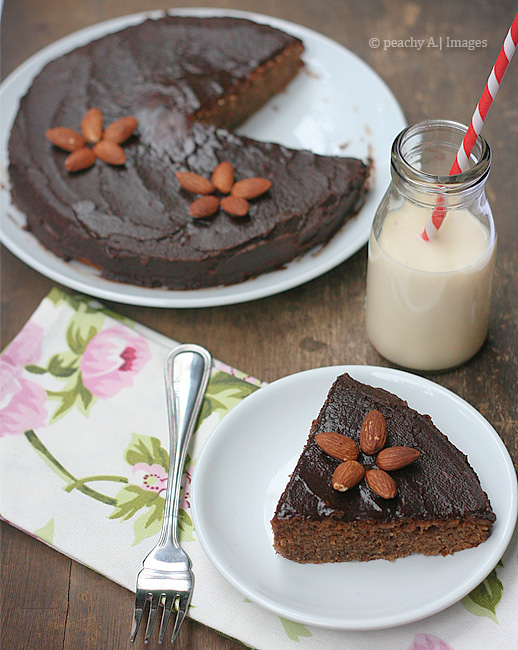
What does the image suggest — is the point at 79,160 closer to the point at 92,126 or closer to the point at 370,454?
the point at 92,126

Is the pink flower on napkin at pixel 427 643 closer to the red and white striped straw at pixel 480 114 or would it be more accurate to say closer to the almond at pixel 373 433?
the almond at pixel 373 433

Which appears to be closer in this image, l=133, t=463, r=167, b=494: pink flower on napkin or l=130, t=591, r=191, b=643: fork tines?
l=130, t=591, r=191, b=643: fork tines

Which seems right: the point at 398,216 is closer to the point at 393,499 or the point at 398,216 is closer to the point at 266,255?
the point at 266,255

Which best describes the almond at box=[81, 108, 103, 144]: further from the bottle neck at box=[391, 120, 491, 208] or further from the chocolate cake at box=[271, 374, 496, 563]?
the chocolate cake at box=[271, 374, 496, 563]

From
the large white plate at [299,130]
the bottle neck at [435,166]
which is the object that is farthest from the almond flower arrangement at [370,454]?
the large white plate at [299,130]

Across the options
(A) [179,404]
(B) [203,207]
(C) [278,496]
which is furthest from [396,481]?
(B) [203,207]

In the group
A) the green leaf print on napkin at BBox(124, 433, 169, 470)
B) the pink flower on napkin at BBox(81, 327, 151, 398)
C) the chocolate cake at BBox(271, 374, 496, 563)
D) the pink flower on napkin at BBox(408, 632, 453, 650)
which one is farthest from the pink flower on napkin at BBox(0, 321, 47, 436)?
the pink flower on napkin at BBox(408, 632, 453, 650)
